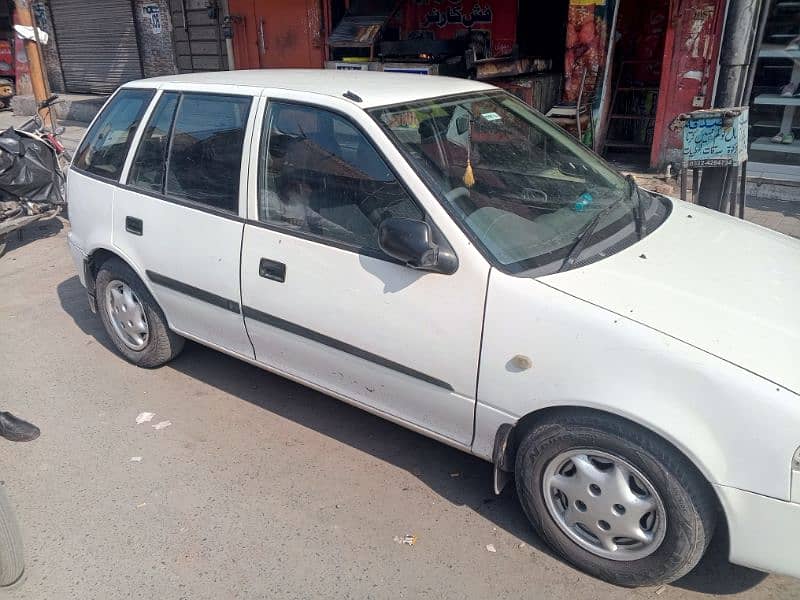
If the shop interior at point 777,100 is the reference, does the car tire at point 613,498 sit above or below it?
below

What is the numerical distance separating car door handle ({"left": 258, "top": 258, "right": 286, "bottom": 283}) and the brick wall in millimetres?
11183

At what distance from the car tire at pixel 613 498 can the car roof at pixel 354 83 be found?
5.31ft

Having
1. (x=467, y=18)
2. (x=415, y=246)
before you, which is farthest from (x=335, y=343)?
(x=467, y=18)

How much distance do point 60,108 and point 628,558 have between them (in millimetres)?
15536

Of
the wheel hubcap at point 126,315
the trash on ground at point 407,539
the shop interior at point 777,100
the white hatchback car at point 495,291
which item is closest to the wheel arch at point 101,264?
the white hatchback car at point 495,291

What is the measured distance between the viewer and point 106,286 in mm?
4145

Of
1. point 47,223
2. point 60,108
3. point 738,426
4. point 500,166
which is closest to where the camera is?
point 738,426

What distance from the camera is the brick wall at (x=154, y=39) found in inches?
497

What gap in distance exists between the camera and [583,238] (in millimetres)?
2689

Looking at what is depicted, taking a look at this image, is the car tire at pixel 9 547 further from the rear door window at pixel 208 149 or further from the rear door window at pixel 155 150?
the rear door window at pixel 155 150

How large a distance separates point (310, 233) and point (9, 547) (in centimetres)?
169

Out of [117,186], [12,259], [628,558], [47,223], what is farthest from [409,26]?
[628,558]

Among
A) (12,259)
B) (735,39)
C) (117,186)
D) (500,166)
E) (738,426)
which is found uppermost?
(735,39)

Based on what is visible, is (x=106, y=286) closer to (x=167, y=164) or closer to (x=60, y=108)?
(x=167, y=164)
